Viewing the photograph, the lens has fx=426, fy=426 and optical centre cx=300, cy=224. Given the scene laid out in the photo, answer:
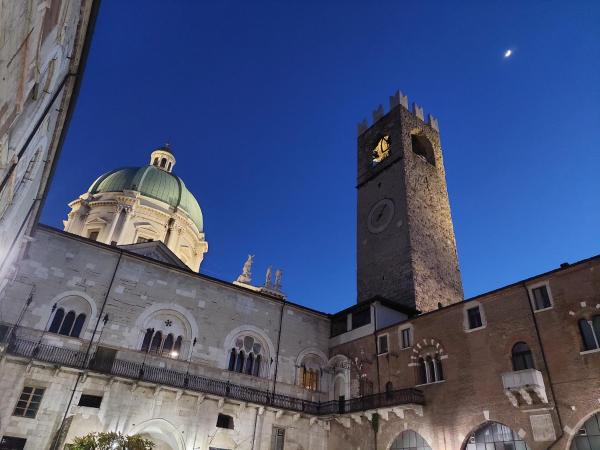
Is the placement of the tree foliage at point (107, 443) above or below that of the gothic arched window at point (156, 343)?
below

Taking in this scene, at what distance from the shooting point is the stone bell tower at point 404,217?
3080 centimetres

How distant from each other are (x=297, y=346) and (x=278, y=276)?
71.0ft

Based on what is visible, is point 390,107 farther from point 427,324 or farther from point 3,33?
point 3,33

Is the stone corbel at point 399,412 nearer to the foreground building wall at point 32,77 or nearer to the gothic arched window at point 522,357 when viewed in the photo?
the gothic arched window at point 522,357

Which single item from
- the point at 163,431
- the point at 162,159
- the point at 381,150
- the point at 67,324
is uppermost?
the point at 162,159

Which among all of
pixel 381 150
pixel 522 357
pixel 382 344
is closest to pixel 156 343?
pixel 382 344

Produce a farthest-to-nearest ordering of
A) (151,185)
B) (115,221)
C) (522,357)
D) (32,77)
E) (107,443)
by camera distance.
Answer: (151,185), (115,221), (522,357), (107,443), (32,77)

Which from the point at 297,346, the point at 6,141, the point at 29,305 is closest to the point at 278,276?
the point at 297,346

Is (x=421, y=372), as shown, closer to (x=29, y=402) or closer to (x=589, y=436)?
(x=589, y=436)

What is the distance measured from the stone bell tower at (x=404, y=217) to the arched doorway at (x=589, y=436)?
1376cm

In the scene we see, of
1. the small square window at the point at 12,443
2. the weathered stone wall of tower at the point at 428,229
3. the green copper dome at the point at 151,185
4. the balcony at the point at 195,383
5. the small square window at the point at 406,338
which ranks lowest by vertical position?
the small square window at the point at 12,443

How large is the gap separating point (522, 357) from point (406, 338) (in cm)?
621

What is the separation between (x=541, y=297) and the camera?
17.8 m

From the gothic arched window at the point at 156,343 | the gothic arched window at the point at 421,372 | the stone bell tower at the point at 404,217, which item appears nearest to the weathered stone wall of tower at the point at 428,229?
the stone bell tower at the point at 404,217
